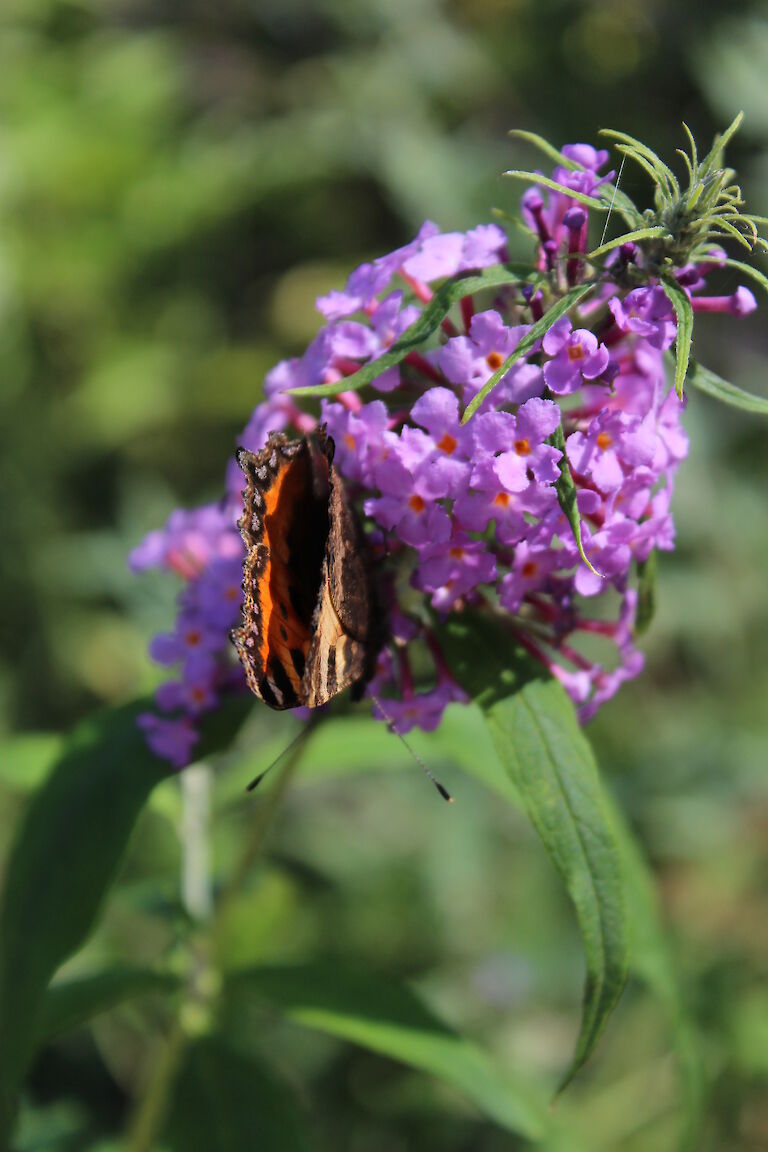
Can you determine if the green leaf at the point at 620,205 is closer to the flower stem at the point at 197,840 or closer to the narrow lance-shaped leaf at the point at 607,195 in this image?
the narrow lance-shaped leaf at the point at 607,195

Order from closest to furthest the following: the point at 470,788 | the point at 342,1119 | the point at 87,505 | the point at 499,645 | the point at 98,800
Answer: the point at 499,645
the point at 98,800
the point at 342,1119
the point at 470,788
the point at 87,505

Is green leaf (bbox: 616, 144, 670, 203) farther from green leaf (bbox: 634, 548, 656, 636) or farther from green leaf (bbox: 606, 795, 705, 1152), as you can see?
green leaf (bbox: 606, 795, 705, 1152)

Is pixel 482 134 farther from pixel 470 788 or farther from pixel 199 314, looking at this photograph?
pixel 470 788

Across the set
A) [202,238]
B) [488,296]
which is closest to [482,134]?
[202,238]

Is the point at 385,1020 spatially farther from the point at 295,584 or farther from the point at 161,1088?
the point at 295,584

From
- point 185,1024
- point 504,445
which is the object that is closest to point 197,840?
point 185,1024

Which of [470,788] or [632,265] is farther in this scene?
[470,788]

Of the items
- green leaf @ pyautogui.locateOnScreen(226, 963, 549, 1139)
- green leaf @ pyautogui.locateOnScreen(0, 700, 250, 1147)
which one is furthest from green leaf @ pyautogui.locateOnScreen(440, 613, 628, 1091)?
green leaf @ pyautogui.locateOnScreen(0, 700, 250, 1147)
